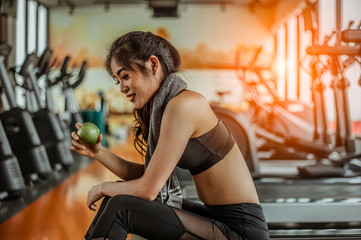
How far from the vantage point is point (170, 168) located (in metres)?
1.18

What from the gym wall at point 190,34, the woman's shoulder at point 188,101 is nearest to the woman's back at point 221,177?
the woman's shoulder at point 188,101

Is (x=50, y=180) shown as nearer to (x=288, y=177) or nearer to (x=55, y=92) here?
(x=288, y=177)

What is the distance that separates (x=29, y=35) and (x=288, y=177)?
7.83 m

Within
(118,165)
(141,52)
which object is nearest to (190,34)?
(118,165)

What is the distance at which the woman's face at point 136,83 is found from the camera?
4.13 ft

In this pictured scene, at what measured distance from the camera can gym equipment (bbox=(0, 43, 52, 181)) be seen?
2.81 meters

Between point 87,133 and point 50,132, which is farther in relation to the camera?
point 50,132

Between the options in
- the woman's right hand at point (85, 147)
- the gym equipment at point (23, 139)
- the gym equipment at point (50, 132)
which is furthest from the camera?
the gym equipment at point (50, 132)

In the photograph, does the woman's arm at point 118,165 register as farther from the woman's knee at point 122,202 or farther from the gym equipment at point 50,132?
the gym equipment at point 50,132

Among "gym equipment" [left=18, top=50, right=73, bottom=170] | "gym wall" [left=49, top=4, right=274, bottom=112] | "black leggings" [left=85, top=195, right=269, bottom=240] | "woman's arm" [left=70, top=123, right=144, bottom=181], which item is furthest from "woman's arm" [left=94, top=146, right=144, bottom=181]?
"gym wall" [left=49, top=4, right=274, bottom=112]

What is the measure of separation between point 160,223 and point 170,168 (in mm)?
177

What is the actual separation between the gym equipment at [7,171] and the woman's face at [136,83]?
1449mm

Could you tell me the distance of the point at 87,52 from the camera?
1049 cm

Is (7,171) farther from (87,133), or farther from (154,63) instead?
(154,63)
